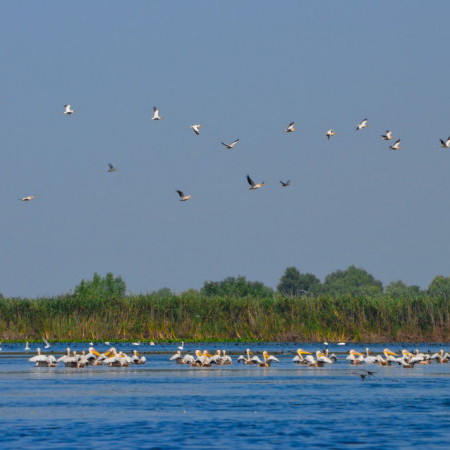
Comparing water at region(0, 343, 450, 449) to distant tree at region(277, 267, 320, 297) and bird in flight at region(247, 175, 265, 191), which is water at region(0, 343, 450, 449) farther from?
distant tree at region(277, 267, 320, 297)

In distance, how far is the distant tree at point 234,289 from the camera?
382 feet

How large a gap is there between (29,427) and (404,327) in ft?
146

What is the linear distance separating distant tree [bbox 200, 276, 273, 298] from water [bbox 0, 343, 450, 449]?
63528mm

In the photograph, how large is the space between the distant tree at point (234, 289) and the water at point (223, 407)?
63.5 m

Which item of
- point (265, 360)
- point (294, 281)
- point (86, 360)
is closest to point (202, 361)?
point (265, 360)

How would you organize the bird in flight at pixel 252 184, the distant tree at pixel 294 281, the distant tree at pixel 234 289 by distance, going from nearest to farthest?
1. the bird in flight at pixel 252 184
2. the distant tree at pixel 234 289
3. the distant tree at pixel 294 281

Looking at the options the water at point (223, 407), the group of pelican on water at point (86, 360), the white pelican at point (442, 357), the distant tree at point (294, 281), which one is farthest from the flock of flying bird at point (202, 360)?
the distant tree at point (294, 281)

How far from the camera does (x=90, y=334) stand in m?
70.6

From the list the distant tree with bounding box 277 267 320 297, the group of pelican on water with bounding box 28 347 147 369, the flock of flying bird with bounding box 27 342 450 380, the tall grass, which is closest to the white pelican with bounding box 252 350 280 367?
the flock of flying bird with bounding box 27 342 450 380

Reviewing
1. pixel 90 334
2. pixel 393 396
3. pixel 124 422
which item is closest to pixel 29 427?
pixel 124 422

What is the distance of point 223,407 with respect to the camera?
1332 inches

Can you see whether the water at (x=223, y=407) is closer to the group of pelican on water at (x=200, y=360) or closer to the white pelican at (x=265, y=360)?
the white pelican at (x=265, y=360)

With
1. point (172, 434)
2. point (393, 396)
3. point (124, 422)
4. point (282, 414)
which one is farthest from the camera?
point (393, 396)

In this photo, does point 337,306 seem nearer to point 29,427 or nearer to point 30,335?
point 30,335
